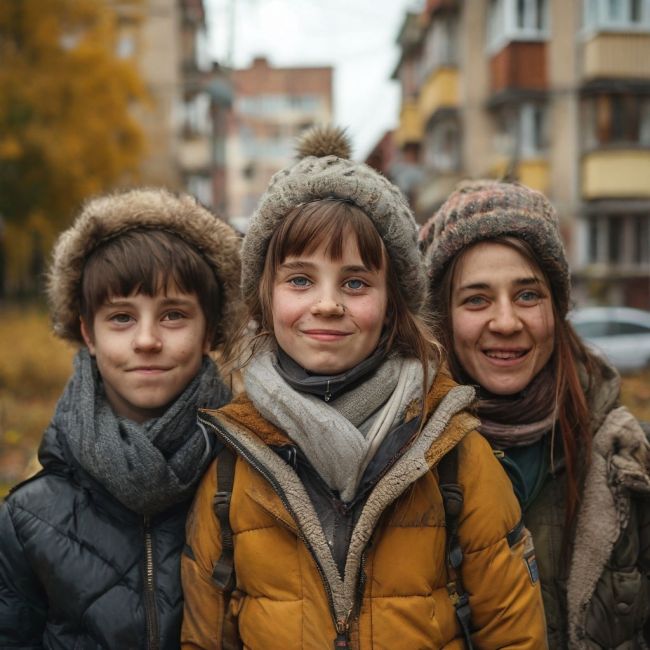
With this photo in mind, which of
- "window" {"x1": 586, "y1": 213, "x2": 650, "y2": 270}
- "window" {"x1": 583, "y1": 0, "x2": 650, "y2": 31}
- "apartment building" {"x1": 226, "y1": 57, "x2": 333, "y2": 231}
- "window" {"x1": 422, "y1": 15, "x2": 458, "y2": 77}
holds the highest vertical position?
"apartment building" {"x1": 226, "y1": 57, "x2": 333, "y2": 231}

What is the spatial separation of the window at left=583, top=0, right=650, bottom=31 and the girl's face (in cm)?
1823

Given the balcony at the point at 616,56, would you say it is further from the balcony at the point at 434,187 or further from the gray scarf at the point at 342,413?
the gray scarf at the point at 342,413

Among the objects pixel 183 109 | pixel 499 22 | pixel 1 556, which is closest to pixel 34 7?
pixel 499 22

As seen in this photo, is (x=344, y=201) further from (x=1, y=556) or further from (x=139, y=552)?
(x=1, y=556)

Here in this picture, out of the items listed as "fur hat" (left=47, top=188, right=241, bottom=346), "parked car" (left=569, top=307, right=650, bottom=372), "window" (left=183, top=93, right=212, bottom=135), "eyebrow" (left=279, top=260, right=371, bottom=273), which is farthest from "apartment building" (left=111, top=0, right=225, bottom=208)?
"eyebrow" (left=279, top=260, right=371, bottom=273)

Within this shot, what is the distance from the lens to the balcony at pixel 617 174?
18.4 metres

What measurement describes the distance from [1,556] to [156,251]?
99 centimetres

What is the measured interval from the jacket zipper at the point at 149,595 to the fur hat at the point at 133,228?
2.18ft

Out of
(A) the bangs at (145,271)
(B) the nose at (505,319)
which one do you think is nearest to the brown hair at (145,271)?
(A) the bangs at (145,271)

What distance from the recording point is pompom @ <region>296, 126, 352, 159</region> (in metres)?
2.29

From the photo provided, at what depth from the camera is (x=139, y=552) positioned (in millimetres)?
2064

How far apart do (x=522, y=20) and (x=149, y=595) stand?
19.5 meters

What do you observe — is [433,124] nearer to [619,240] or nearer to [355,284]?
[619,240]

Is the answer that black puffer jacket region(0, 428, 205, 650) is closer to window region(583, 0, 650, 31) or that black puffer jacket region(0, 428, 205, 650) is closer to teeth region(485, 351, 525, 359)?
teeth region(485, 351, 525, 359)
